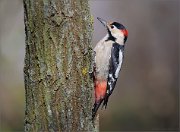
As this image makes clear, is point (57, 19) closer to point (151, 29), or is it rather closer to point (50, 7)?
point (50, 7)

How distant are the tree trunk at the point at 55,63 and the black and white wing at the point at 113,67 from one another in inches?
35.3

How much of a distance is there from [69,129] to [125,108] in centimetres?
703

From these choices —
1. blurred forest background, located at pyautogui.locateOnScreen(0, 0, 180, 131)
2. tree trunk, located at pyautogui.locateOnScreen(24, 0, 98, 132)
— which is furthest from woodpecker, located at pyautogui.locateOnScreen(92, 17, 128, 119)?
blurred forest background, located at pyautogui.locateOnScreen(0, 0, 180, 131)

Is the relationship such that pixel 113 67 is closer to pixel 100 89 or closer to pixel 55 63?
pixel 100 89

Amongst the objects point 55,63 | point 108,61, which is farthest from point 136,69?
point 55,63

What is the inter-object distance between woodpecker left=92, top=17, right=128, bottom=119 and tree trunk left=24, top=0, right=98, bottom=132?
2.35 feet

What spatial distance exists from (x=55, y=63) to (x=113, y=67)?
1.18m

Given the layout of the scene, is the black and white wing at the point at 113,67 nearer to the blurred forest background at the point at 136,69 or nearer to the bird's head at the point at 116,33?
the bird's head at the point at 116,33

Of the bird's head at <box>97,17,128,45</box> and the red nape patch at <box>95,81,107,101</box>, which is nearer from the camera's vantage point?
the red nape patch at <box>95,81,107,101</box>

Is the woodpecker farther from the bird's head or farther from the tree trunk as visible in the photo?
the tree trunk

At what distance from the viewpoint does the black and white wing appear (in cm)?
473

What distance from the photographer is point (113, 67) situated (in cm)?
480

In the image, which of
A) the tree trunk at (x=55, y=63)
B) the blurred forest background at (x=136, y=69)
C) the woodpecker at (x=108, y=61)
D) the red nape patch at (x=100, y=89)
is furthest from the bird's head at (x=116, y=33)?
the blurred forest background at (x=136, y=69)

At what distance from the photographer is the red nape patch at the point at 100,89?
4601mm
